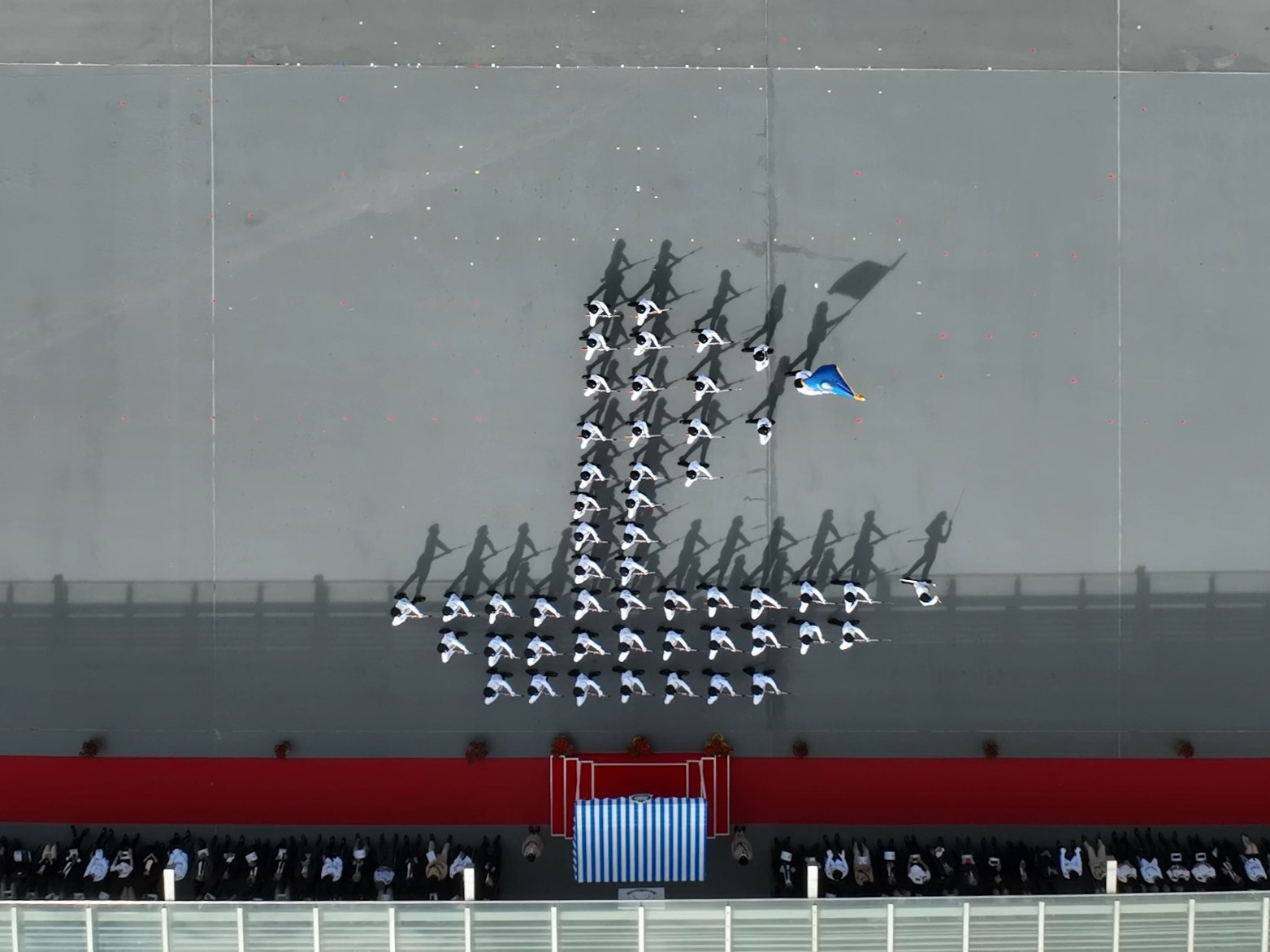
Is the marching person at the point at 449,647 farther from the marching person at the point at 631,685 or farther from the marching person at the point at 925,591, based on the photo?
the marching person at the point at 925,591

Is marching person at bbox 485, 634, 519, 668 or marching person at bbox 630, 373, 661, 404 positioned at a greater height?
marching person at bbox 630, 373, 661, 404

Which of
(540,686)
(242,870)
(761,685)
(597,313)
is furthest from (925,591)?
(242,870)

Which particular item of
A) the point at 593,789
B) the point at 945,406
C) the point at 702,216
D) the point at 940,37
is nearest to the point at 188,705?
the point at 593,789

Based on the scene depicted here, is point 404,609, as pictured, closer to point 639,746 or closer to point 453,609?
point 453,609

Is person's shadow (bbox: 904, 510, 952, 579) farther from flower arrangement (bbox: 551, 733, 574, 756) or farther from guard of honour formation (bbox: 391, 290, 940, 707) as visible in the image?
flower arrangement (bbox: 551, 733, 574, 756)

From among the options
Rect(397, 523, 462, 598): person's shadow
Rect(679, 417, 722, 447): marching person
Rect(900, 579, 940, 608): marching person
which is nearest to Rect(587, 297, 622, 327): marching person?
Rect(679, 417, 722, 447): marching person
